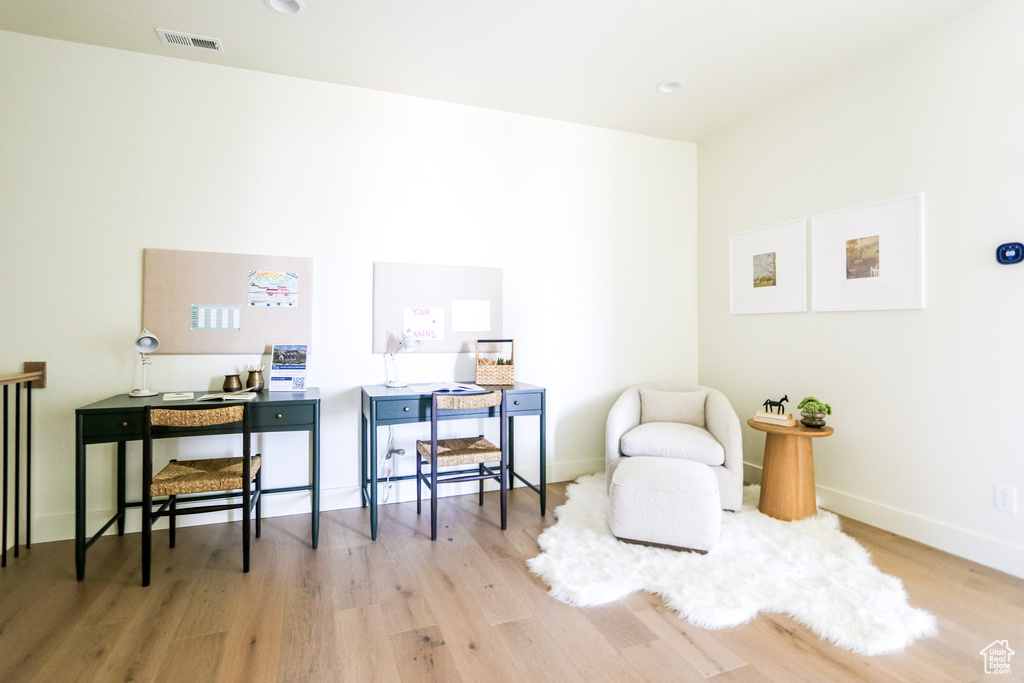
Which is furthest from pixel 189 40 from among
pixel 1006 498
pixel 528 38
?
pixel 1006 498

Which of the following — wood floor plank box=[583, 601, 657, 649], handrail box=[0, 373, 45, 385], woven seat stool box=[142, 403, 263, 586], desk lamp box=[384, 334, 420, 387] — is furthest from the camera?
desk lamp box=[384, 334, 420, 387]

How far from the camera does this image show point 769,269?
11.8 feet

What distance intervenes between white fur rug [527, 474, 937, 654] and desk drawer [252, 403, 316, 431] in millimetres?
1367

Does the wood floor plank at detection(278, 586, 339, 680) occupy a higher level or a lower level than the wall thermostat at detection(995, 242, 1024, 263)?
lower

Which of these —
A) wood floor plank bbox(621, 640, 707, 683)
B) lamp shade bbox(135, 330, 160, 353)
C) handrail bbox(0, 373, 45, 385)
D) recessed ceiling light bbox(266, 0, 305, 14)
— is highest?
recessed ceiling light bbox(266, 0, 305, 14)

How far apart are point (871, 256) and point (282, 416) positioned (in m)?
3.43

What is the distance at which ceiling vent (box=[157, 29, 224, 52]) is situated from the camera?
267cm

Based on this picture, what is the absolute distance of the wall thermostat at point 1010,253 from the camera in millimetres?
2322

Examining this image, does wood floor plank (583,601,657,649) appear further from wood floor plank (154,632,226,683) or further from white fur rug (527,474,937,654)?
wood floor plank (154,632,226,683)

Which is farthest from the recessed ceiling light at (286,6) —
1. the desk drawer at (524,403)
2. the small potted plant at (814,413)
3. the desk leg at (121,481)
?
the small potted plant at (814,413)

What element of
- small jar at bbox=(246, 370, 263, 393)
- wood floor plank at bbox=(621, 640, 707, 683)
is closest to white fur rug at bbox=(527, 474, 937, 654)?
wood floor plank at bbox=(621, 640, 707, 683)

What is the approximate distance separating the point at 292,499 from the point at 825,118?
4136mm

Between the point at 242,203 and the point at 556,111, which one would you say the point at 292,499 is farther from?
the point at 556,111

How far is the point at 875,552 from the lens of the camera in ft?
8.41
